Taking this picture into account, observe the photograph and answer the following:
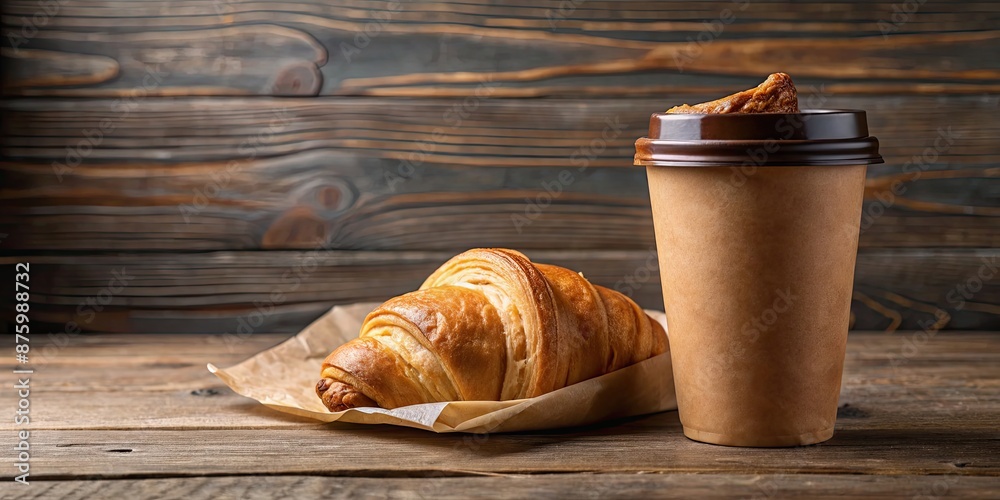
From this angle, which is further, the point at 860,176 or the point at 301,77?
the point at 301,77

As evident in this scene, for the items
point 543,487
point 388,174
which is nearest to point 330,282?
point 388,174

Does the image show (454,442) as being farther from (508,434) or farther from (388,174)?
(388,174)

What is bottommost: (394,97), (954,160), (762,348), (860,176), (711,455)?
(711,455)

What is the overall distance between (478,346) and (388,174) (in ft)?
3.06

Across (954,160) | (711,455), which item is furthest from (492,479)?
(954,160)

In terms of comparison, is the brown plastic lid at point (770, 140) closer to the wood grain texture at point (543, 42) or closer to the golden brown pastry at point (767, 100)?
the golden brown pastry at point (767, 100)

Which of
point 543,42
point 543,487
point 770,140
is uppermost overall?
point 543,42

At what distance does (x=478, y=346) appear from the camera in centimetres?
117

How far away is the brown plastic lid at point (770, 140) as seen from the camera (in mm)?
1016

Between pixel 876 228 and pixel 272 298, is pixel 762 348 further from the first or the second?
pixel 272 298

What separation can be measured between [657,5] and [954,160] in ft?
2.45

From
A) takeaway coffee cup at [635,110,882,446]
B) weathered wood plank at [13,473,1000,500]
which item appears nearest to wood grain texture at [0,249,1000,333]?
takeaway coffee cup at [635,110,882,446]

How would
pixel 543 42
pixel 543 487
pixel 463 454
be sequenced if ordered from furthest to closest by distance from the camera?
pixel 543 42
pixel 463 454
pixel 543 487

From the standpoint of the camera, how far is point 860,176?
108 cm
